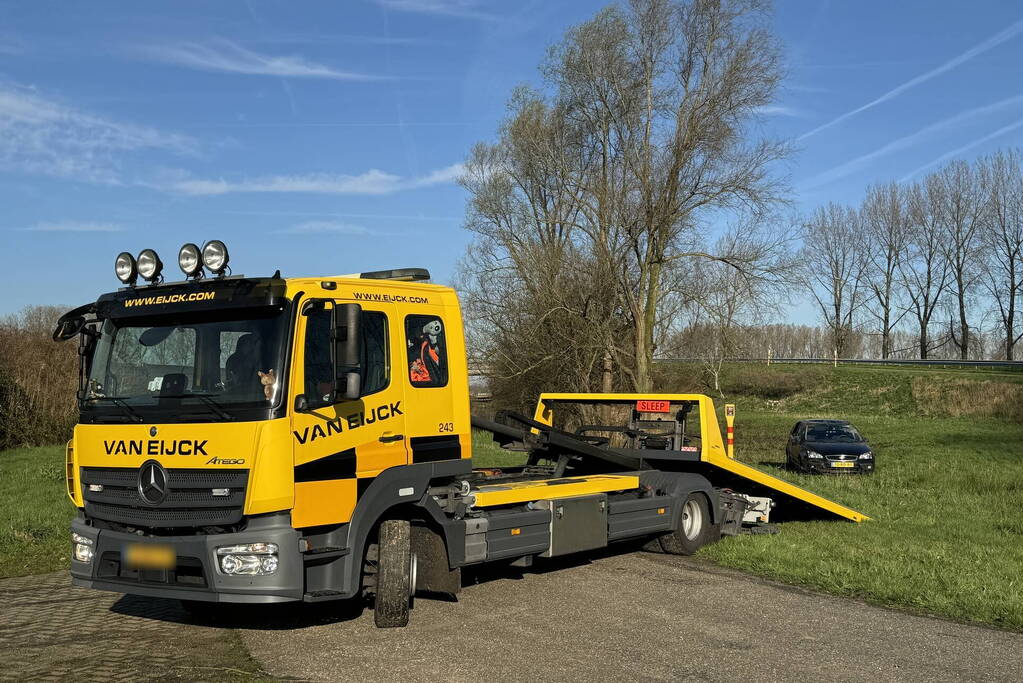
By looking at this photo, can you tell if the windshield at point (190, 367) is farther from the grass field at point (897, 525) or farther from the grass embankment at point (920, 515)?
the grass embankment at point (920, 515)

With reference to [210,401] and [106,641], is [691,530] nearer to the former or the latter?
[210,401]

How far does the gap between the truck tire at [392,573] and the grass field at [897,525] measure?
426 cm

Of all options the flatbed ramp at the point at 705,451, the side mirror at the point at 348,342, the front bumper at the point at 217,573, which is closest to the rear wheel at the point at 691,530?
the flatbed ramp at the point at 705,451

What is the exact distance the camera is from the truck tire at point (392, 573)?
7285 mm

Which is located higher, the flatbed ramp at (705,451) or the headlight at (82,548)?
the flatbed ramp at (705,451)

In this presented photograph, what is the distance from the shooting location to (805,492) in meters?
12.1

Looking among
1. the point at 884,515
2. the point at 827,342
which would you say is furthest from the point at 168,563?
the point at 827,342

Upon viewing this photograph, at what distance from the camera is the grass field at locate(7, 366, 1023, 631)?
9.02 m

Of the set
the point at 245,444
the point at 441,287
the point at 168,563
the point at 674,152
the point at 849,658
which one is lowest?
the point at 849,658

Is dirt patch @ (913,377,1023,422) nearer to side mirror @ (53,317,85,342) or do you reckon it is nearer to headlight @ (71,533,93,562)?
side mirror @ (53,317,85,342)

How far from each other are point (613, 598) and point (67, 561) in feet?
20.4

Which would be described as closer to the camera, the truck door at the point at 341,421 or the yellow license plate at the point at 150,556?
the yellow license plate at the point at 150,556

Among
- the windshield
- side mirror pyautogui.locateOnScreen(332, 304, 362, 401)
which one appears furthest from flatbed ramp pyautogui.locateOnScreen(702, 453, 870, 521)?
the windshield

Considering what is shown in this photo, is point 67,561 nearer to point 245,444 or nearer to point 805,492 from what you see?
point 245,444
